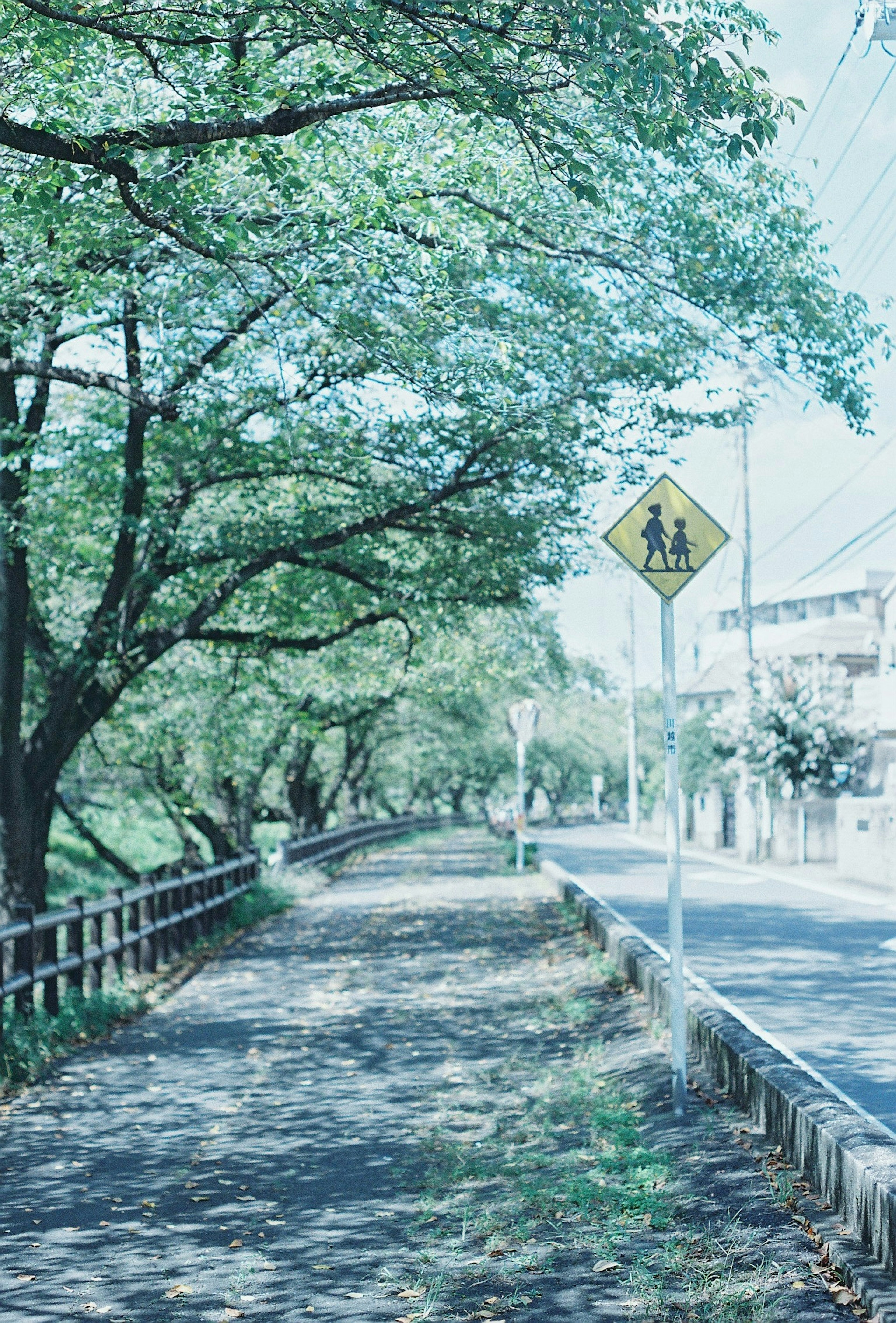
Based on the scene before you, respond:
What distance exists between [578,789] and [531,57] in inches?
3856

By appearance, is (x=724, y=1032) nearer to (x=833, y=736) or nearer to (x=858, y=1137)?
(x=858, y=1137)

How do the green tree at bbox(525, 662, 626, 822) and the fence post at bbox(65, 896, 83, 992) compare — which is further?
the green tree at bbox(525, 662, 626, 822)

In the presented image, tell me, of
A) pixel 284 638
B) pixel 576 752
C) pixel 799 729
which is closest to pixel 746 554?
pixel 799 729

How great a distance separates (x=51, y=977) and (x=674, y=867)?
550 centimetres

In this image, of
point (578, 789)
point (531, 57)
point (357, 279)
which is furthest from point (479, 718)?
point (578, 789)

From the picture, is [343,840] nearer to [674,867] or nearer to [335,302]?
[335,302]

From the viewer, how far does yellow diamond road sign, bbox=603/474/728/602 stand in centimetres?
843

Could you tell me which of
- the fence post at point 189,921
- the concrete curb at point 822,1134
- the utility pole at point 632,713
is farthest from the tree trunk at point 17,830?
the utility pole at point 632,713

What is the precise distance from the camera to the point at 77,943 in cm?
1209

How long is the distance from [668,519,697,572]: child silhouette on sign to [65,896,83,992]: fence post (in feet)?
20.7

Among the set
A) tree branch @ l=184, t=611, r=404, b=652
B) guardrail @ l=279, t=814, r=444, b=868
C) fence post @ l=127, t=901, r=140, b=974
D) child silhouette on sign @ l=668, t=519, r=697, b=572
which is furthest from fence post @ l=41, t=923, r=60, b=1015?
guardrail @ l=279, t=814, r=444, b=868

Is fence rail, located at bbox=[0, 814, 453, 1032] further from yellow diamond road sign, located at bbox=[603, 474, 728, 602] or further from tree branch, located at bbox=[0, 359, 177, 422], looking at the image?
yellow diamond road sign, located at bbox=[603, 474, 728, 602]

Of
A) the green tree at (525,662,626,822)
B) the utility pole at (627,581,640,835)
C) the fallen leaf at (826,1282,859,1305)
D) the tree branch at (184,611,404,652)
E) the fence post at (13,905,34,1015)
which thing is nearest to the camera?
the fallen leaf at (826,1282,859,1305)

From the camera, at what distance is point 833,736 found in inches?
1309
